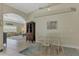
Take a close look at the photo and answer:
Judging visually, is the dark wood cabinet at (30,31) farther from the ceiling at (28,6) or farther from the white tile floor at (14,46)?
the ceiling at (28,6)

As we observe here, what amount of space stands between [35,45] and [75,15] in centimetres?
93

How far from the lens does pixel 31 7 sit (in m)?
2.00

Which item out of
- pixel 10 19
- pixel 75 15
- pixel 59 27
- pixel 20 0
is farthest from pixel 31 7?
pixel 75 15

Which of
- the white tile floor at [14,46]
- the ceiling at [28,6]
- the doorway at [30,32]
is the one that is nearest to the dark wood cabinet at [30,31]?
the doorway at [30,32]

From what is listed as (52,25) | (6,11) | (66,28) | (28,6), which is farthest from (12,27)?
(66,28)

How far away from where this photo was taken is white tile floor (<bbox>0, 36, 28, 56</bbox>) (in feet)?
6.55

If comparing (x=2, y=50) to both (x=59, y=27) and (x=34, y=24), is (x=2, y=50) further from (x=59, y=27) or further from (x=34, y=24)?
(x=59, y=27)

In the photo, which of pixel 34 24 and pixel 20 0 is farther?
pixel 34 24

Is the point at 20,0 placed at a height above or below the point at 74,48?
above

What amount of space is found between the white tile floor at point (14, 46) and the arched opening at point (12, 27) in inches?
0.9

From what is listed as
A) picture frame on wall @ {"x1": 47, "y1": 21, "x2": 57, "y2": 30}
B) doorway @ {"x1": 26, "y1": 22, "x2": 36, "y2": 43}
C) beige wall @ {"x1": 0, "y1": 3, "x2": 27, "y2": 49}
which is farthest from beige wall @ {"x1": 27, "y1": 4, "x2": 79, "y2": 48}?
beige wall @ {"x1": 0, "y1": 3, "x2": 27, "y2": 49}

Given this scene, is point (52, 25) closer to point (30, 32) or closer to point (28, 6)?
point (30, 32)

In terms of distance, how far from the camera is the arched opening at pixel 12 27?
2.02 meters

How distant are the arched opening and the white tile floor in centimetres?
→ 2
